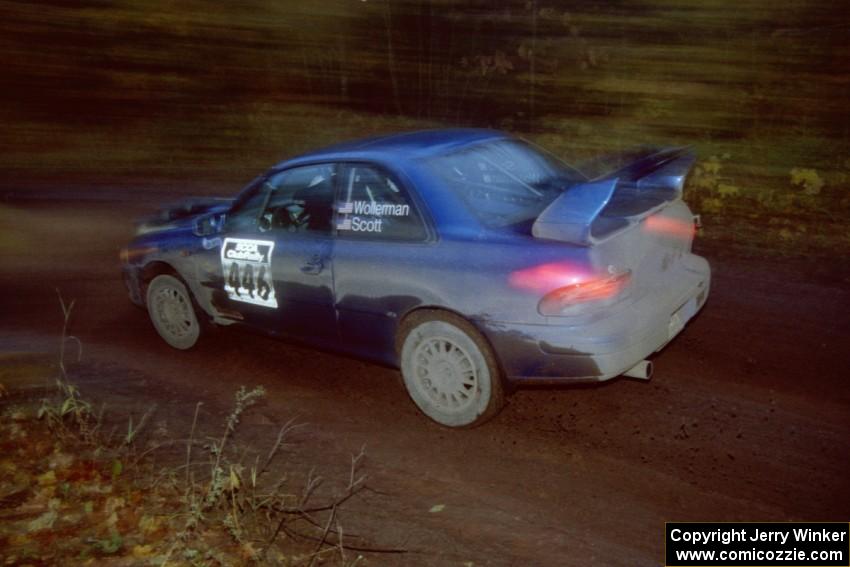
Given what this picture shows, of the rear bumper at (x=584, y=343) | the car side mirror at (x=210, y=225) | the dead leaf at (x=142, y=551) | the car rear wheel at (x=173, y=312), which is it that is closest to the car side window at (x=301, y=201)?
the car side mirror at (x=210, y=225)

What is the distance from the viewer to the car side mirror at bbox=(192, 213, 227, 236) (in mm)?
5512

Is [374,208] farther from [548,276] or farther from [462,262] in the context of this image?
[548,276]

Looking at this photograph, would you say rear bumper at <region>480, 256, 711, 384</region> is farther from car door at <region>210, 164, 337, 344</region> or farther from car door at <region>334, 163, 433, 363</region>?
car door at <region>210, 164, 337, 344</region>

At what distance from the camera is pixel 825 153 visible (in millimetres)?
10148

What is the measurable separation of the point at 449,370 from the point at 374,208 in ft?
3.59

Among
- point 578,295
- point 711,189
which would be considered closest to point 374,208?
point 578,295

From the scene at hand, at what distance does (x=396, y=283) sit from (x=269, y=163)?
10042 mm

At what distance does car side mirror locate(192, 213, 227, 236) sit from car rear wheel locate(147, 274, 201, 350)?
0.51 meters

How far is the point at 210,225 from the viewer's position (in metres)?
5.55

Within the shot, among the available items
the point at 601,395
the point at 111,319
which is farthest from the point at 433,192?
the point at 111,319

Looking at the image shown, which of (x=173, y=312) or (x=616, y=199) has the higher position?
(x=616, y=199)

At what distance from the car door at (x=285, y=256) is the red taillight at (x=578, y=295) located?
1.49 meters

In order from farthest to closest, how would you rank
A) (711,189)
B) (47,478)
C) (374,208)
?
(711,189) < (374,208) < (47,478)

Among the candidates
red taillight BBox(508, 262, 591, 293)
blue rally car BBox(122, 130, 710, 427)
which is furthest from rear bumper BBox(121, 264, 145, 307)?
red taillight BBox(508, 262, 591, 293)
